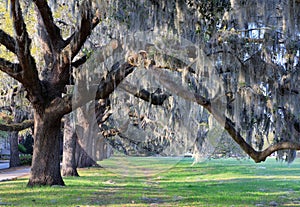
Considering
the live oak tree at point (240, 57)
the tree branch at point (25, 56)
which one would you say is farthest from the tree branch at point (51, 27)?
the live oak tree at point (240, 57)

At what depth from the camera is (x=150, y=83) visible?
10398 millimetres

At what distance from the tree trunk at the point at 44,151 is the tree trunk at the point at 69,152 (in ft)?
16.9

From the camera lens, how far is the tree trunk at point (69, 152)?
15016mm

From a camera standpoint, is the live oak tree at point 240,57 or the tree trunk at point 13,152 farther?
the tree trunk at point 13,152

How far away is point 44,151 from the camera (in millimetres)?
9758

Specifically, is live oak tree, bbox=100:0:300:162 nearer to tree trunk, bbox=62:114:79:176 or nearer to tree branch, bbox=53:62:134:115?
tree branch, bbox=53:62:134:115

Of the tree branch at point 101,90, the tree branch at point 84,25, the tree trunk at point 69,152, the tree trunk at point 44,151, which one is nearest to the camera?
the tree branch at point 84,25

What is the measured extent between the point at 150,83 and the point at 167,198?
9.90 feet

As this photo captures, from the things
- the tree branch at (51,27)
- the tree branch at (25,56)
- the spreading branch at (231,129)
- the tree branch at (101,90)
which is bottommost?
the spreading branch at (231,129)

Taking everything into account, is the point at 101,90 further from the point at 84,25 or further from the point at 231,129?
the point at 231,129

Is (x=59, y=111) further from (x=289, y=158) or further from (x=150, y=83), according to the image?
(x=289, y=158)

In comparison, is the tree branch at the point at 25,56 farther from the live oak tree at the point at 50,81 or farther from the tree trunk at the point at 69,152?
the tree trunk at the point at 69,152

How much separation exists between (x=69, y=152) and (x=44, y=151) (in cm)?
554

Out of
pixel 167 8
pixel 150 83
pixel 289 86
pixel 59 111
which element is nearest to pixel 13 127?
pixel 59 111
